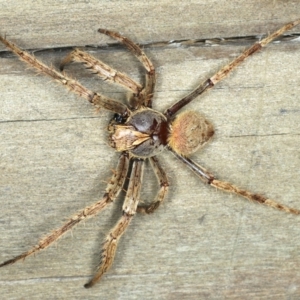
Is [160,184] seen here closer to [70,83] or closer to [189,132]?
[189,132]

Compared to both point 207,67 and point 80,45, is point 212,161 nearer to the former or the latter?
point 207,67

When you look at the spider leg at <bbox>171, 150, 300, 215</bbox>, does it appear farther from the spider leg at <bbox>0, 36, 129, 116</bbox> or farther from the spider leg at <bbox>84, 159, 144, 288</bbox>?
the spider leg at <bbox>0, 36, 129, 116</bbox>

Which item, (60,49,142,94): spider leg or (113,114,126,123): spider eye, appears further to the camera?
(113,114,126,123): spider eye

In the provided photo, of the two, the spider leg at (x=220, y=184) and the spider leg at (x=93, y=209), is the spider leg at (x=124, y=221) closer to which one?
the spider leg at (x=93, y=209)

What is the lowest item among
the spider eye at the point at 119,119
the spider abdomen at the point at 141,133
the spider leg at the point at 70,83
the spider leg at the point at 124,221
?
the spider leg at the point at 124,221

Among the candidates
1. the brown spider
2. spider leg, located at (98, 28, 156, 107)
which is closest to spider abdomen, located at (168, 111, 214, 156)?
the brown spider

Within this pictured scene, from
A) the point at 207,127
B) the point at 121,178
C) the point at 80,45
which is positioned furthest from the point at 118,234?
the point at 80,45

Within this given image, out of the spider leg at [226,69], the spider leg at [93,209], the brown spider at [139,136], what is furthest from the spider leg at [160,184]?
the spider leg at [226,69]
